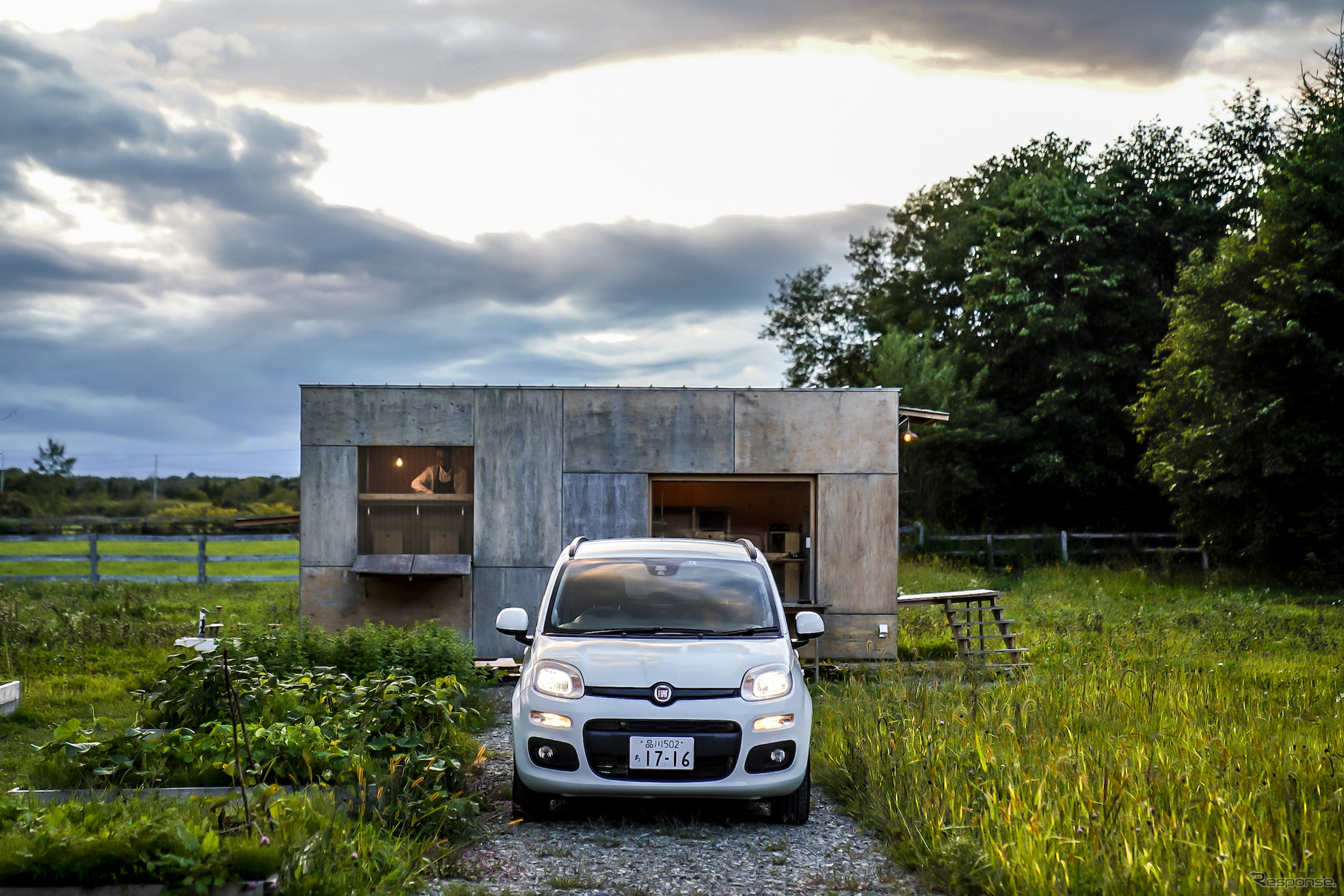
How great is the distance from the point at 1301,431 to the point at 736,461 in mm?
16408

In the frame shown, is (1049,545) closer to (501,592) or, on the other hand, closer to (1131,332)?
(1131,332)

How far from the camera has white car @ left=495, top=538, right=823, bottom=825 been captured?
5.96 meters

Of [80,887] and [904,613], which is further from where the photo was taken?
[904,613]

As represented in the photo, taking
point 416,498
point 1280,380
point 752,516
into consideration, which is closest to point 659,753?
point 416,498

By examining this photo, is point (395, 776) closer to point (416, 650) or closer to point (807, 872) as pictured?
point (807, 872)

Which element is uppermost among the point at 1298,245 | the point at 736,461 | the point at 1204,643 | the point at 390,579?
the point at 1298,245

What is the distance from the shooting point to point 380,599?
12.0 m

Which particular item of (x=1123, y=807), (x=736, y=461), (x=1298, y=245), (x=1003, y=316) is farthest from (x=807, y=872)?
(x=1003, y=316)

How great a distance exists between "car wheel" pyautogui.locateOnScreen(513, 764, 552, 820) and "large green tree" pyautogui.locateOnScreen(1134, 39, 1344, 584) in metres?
20.8

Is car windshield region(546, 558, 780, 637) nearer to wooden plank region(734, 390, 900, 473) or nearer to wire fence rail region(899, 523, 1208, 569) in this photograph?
wooden plank region(734, 390, 900, 473)

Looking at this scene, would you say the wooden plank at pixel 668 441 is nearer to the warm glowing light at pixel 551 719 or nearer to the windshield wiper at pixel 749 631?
the windshield wiper at pixel 749 631

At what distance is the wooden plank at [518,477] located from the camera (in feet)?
39.6

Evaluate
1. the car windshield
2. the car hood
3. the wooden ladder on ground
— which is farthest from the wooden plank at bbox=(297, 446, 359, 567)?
the wooden ladder on ground

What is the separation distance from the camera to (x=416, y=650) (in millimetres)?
9141
